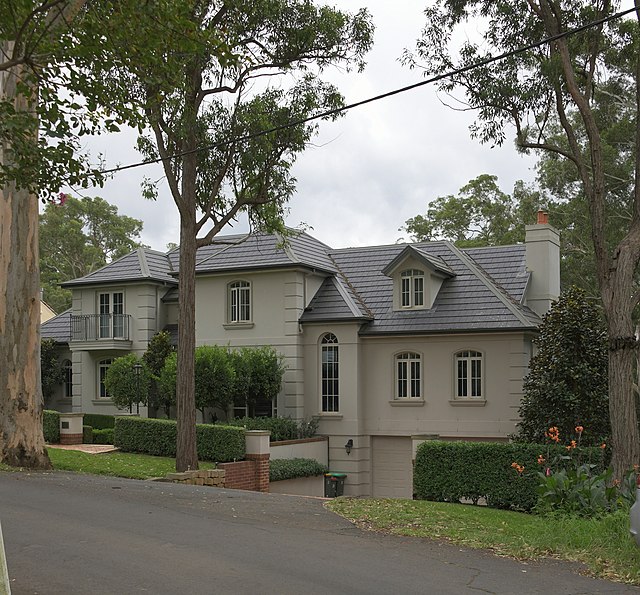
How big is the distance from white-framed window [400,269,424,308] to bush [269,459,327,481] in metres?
6.09

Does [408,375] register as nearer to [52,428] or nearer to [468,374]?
[468,374]

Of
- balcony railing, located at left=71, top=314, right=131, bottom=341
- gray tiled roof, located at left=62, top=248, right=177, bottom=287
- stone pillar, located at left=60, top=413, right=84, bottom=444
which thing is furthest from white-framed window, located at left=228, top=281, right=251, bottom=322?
stone pillar, located at left=60, top=413, right=84, bottom=444

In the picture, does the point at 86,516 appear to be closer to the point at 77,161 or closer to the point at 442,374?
the point at 77,161

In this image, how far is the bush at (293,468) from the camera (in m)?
25.4

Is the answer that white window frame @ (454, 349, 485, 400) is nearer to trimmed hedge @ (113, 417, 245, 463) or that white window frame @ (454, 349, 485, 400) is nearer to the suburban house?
the suburban house

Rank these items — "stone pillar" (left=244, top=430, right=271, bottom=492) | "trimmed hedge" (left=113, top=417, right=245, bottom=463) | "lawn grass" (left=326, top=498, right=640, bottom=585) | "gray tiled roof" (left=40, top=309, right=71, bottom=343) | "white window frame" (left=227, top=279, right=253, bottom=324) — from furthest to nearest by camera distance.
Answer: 1. "gray tiled roof" (left=40, top=309, right=71, bottom=343)
2. "white window frame" (left=227, top=279, right=253, bottom=324)
3. "trimmed hedge" (left=113, top=417, right=245, bottom=463)
4. "stone pillar" (left=244, top=430, right=271, bottom=492)
5. "lawn grass" (left=326, top=498, right=640, bottom=585)

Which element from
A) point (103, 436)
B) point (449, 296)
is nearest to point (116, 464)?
point (103, 436)

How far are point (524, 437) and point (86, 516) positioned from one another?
14.2 m

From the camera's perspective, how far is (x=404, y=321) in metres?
28.9

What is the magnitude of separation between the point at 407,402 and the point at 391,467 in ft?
7.36

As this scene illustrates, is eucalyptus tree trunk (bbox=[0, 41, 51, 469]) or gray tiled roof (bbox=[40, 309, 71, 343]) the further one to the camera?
gray tiled roof (bbox=[40, 309, 71, 343])

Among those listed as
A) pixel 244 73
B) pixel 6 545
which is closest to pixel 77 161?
pixel 6 545

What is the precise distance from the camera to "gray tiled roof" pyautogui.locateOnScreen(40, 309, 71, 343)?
3612 cm

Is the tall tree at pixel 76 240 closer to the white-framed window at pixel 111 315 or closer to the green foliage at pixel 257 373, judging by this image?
the white-framed window at pixel 111 315
